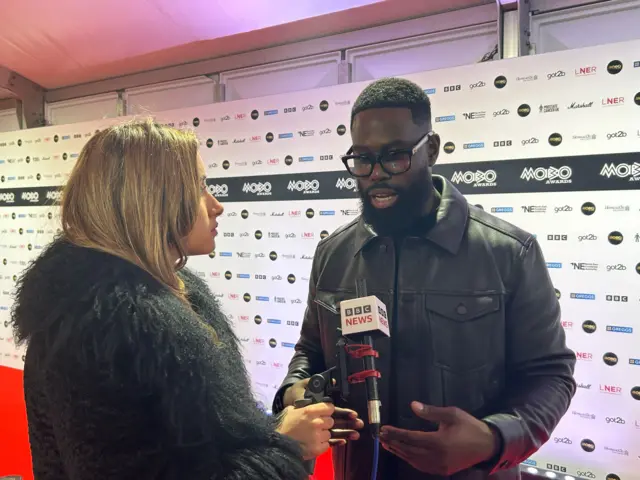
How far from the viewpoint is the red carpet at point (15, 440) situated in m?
2.71

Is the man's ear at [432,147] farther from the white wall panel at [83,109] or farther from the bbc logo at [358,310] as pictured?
the white wall panel at [83,109]

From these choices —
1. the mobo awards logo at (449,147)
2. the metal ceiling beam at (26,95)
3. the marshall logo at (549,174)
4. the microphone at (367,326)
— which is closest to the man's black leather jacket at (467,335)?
the microphone at (367,326)

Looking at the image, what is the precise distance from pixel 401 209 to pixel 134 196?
2.21 ft

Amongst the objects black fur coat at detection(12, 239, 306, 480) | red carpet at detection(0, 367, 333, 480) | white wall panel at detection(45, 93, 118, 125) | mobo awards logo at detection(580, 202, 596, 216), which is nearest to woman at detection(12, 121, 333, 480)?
black fur coat at detection(12, 239, 306, 480)

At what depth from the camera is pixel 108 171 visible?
3.29 ft

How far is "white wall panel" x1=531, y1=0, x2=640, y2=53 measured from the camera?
261 cm

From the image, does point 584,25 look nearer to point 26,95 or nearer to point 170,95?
point 170,95

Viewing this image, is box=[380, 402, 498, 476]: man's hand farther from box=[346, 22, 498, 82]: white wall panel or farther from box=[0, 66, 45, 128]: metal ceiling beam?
box=[0, 66, 45, 128]: metal ceiling beam

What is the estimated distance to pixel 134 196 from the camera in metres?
1.00

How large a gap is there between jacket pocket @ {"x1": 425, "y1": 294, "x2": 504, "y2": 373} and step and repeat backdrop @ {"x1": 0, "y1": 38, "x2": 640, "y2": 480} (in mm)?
1578

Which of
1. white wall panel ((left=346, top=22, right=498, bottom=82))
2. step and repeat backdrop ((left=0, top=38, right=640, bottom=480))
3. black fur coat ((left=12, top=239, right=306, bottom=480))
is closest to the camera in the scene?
black fur coat ((left=12, top=239, right=306, bottom=480))

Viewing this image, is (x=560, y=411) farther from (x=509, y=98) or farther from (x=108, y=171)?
(x=509, y=98)

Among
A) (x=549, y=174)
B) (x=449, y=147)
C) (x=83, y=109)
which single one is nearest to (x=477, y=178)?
(x=449, y=147)

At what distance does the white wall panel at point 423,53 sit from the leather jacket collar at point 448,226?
202cm
